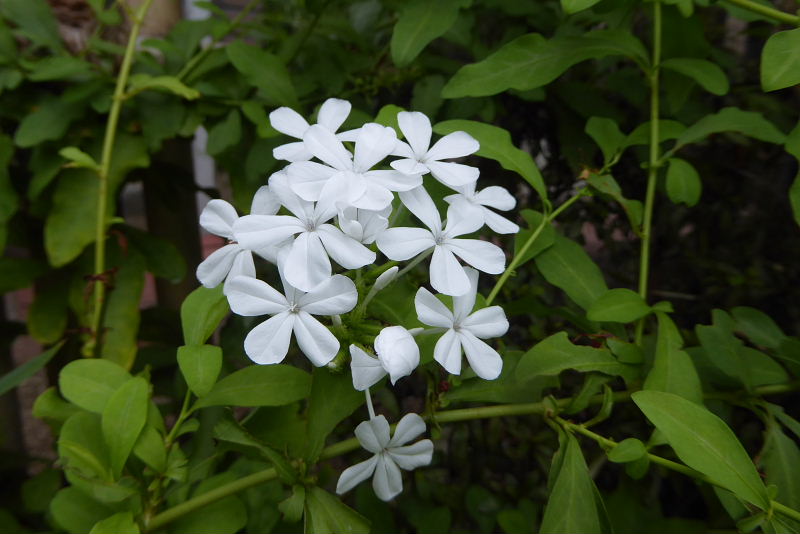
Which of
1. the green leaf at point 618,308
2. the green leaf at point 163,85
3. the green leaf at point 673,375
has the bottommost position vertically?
the green leaf at point 673,375

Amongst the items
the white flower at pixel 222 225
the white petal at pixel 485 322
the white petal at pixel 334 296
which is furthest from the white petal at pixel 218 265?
the white petal at pixel 485 322

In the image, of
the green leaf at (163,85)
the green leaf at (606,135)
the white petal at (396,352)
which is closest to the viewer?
the white petal at (396,352)

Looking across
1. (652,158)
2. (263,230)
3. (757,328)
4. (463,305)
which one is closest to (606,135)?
(652,158)

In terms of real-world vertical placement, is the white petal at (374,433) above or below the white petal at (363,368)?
below

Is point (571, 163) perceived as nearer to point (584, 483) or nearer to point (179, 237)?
point (584, 483)

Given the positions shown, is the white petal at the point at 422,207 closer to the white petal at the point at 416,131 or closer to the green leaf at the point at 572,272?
the white petal at the point at 416,131

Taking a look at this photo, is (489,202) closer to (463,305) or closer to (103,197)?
(463,305)

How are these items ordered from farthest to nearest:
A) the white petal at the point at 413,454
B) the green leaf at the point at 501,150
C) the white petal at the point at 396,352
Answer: the green leaf at the point at 501,150 < the white petal at the point at 413,454 < the white petal at the point at 396,352
